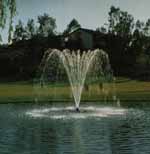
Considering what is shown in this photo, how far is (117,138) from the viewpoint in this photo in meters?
18.4

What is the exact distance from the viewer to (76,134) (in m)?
19.5

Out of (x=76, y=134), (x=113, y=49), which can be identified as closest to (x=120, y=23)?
(x=113, y=49)

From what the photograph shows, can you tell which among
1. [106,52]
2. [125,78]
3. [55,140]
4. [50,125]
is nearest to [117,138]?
[55,140]

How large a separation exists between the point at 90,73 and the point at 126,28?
30.1m

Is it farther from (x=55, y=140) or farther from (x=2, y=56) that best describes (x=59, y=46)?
(x=55, y=140)

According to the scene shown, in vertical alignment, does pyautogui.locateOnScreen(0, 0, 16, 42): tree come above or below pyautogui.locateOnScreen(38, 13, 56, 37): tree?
below

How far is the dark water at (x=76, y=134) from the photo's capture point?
1605 cm

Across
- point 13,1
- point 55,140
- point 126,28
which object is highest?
point 126,28

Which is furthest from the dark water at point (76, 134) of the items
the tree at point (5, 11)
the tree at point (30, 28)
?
the tree at point (30, 28)

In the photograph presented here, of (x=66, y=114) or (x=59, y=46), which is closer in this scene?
(x=66, y=114)

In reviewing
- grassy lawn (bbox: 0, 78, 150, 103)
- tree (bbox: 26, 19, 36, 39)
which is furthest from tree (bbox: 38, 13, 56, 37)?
grassy lawn (bbox: 0, 78, 150, 103)

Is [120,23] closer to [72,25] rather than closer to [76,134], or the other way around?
[72,25]

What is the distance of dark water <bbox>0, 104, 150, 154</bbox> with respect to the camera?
16055 mm

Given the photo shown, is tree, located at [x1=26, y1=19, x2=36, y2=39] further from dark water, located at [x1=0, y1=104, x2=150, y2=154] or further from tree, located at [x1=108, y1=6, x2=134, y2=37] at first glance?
dark water, located at [x1=0, y1=104, x2=150, y2=154]
